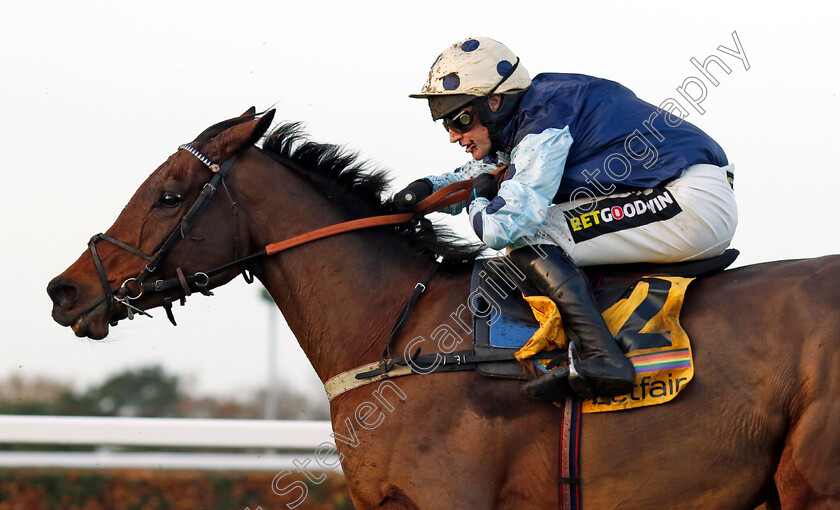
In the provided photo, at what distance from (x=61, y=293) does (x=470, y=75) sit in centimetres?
217

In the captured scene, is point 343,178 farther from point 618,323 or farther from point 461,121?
point 618,323

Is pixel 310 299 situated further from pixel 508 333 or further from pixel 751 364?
pixel 751 364

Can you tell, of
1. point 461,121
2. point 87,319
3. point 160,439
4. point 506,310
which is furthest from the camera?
point 160,439

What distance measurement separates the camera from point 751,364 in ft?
10.7

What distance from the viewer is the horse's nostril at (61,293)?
376 centimetres

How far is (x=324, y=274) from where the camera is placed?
12.7 ft

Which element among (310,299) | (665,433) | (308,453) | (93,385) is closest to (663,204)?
(665,433)

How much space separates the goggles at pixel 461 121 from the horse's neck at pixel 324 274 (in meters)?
Answer: 0.63

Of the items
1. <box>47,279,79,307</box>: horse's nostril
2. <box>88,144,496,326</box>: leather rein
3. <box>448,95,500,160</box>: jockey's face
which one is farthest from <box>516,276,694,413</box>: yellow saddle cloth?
<box>47,279,79,307</box>: horse's nostril

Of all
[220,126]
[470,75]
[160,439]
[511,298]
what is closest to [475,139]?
[470,75]

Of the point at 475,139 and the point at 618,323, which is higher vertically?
the point at 475,139

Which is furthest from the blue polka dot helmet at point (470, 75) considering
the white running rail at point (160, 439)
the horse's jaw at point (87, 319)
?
the white running rail at point (160, 439)

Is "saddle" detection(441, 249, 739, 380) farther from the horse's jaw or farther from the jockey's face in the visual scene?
the horse's jaw

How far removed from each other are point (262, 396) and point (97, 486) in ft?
12.2
